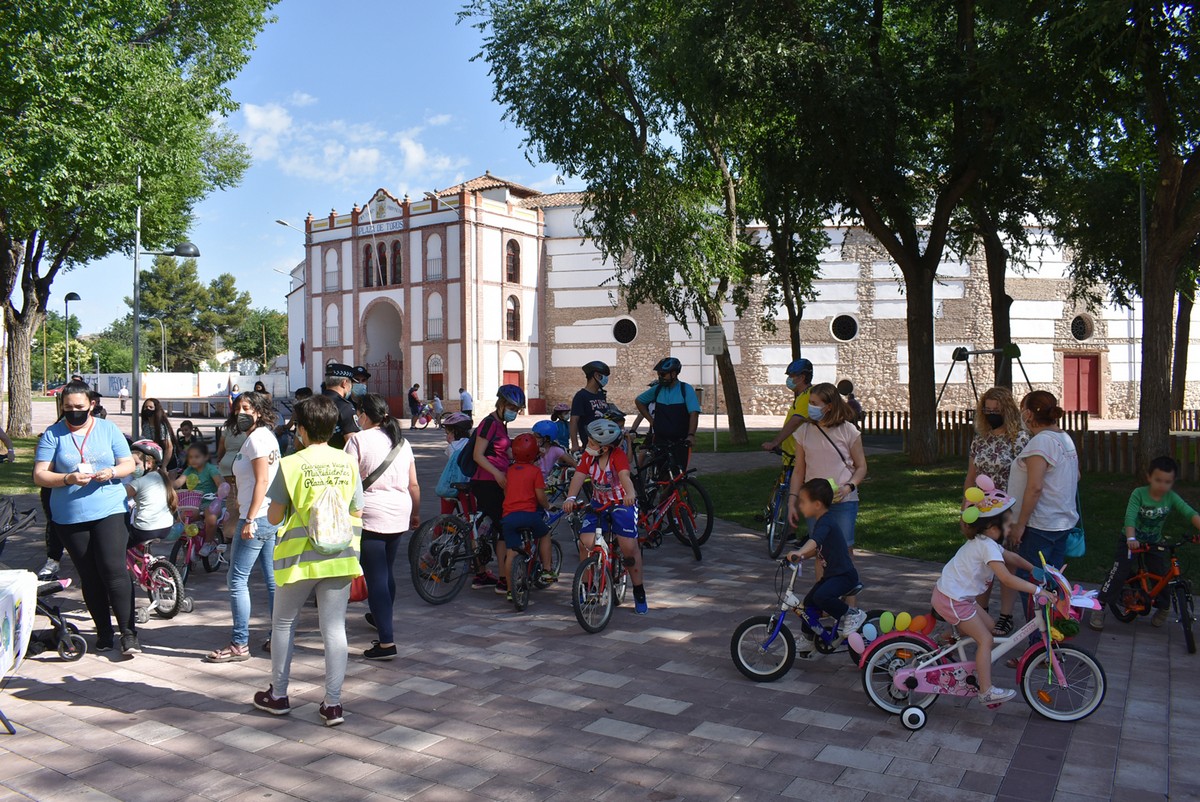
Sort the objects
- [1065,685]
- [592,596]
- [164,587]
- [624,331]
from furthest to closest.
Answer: [624,331] → [164,587] → [592,596] → [1065,685]

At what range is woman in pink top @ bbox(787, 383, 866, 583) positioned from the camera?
22.3 feet

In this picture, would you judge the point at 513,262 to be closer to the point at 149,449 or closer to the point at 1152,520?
the point at 149,449

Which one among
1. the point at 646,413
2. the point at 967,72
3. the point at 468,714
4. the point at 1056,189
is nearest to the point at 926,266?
the point at 967,72

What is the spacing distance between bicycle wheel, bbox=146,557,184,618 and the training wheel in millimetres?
5518

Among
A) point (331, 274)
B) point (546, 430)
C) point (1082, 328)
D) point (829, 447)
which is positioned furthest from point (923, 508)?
point (331, 274)

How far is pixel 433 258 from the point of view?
148 ft

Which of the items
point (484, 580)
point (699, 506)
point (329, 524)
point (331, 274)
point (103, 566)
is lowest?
point (484, 580)

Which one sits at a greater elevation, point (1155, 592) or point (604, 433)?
point (604, 433)

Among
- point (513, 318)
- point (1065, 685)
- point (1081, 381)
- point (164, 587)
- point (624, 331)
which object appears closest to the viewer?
point (1065, 685)

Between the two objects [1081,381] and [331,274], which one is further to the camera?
[331,274]

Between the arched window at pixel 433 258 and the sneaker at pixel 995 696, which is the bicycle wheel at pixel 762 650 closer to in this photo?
the sneaker at pixel 995 696

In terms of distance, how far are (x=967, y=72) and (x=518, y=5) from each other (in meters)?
11.0

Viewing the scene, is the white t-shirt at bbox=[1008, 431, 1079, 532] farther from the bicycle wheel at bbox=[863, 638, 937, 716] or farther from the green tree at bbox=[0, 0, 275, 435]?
the green tree at bbox=[0, 0, 275, 435]

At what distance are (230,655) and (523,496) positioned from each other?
2397 mm
